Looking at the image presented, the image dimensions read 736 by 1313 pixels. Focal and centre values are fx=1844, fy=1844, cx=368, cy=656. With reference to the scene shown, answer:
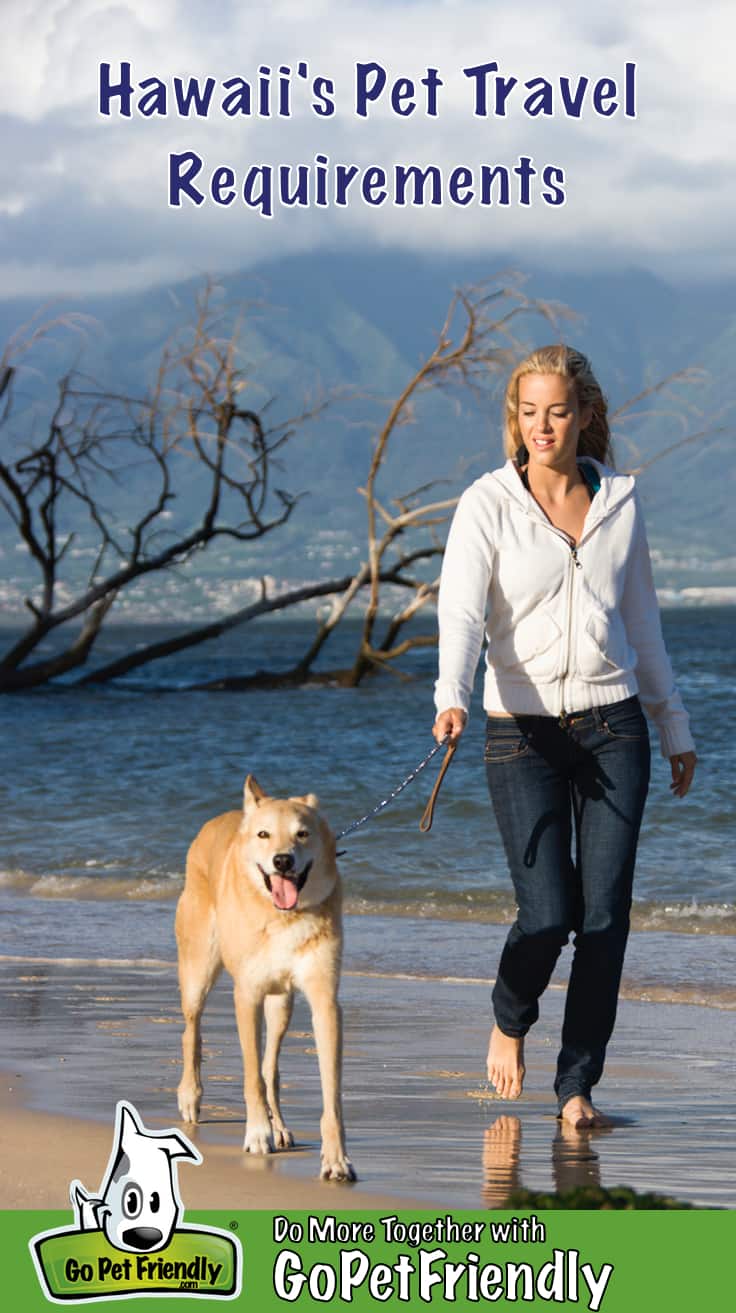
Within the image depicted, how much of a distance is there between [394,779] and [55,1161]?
13.6m

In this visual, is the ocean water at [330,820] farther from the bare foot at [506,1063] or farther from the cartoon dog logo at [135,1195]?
the cartoon dog logo at [135,1195]

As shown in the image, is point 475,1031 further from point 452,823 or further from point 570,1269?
point 452,823

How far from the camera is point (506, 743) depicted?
4.89 metres

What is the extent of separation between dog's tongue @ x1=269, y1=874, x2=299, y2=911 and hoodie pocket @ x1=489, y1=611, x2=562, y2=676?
845 millimetres

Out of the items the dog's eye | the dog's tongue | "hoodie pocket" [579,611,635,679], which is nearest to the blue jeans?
"hoodie pocket" [579,611,635,679]

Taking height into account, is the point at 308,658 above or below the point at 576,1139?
above

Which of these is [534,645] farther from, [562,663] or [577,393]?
[577,393]

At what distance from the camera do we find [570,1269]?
139 inches

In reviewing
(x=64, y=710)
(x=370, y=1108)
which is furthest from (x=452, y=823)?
(x=64, y=710)

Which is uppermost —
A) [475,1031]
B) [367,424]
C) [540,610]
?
[367,424]

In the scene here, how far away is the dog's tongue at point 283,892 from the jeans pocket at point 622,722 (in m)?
0.94

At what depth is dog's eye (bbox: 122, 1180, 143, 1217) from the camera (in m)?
3.63

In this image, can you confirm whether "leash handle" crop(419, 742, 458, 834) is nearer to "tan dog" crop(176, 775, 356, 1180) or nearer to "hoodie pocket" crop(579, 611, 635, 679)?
"tan dog" crop(176, 775, 356, 1180)

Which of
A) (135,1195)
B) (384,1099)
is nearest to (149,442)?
(384,1099)
